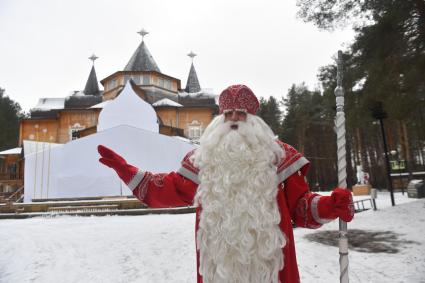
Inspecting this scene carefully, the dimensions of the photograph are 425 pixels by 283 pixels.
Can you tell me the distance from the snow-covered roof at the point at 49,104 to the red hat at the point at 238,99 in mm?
39743

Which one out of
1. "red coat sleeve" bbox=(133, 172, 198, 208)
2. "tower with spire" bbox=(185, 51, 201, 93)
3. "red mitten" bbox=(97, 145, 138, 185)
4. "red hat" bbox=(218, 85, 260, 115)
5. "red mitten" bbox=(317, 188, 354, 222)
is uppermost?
"tower with spire" bbox=(185, 51, 201, 93)

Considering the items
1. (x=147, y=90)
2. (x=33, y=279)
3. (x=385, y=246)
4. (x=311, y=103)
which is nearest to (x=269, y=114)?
(x=311, y=103)

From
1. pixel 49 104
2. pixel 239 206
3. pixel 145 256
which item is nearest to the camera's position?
pixel 239 206

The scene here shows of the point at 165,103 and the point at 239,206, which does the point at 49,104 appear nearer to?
the point at 165,103

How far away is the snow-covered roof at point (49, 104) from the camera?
38.0 m

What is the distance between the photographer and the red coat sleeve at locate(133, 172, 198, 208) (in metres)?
2.71

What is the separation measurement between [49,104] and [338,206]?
137 ft

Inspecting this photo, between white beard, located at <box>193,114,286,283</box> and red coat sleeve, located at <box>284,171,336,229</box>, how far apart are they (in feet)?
0.68

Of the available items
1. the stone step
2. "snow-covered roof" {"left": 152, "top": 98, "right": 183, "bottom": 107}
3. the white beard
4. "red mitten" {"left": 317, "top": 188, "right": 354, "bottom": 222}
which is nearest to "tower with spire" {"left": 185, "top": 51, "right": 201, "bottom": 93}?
"snow-covered roof" {"left": 152, "top": 98, "right": 183, "bottom": 107}

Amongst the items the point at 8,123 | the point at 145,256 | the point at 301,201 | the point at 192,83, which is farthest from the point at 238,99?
the point at 8,123

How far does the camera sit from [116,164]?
9.04 feet

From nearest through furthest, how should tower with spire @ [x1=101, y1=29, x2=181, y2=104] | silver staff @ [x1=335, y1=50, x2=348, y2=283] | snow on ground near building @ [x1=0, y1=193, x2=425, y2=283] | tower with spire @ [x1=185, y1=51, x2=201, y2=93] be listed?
1. silver staff @ [x1=335, y1=50, x2=348, y2=283]
2. snow on ground near building @ [x1=0, y1=193, x2=425, y2=283]
3. tower with spire @ [x1=101, y1=29, x2=181, y2=104]
4. tower with spire @ [x1=185, y1=51, x2=201, y2=93]

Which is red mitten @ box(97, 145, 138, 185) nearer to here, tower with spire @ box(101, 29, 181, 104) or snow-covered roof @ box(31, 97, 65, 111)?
tower with spire @ box(101, 29, 181, 104)

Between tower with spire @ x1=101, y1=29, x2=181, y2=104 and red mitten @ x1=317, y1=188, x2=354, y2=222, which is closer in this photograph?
red mitten @ x1=317, y1=188, x2=354, y2=222
